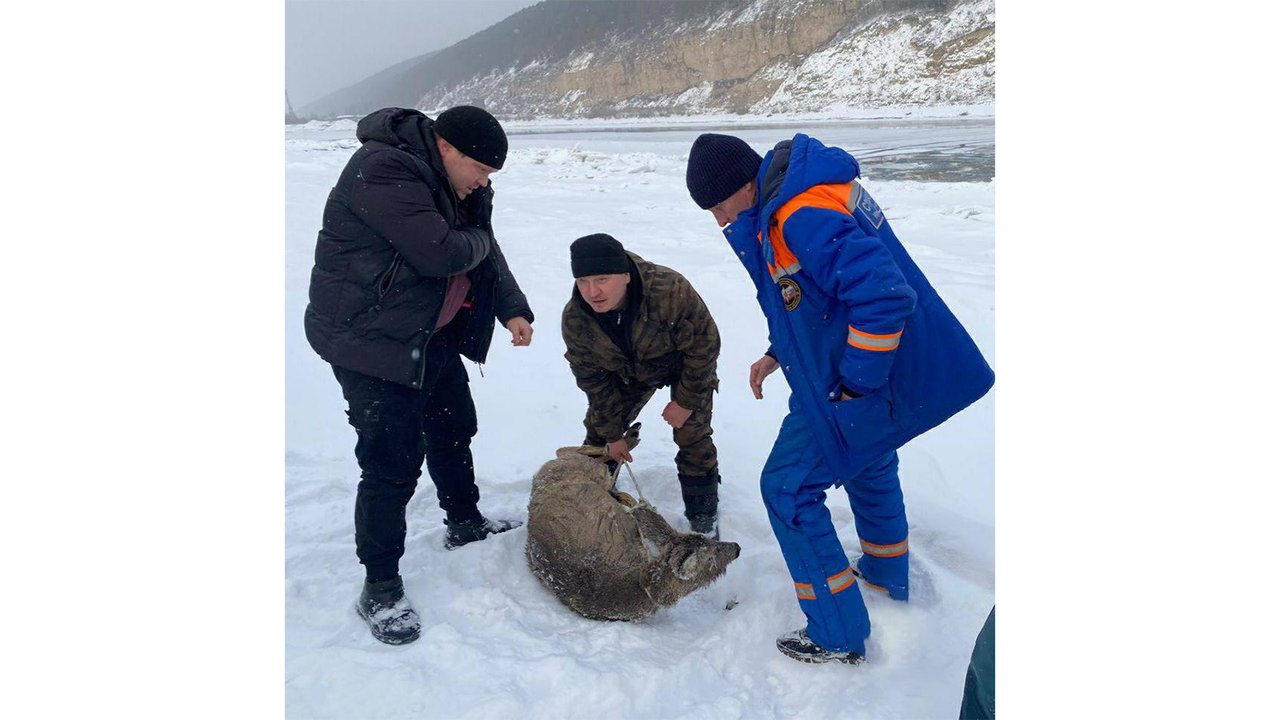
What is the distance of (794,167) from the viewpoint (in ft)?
6.68

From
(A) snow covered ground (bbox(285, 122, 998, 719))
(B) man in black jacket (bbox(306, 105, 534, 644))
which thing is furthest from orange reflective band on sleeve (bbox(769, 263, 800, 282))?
(B) man in black jacket (bbox(306, 105, 534, 644))

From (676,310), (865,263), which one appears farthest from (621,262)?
(865,263)

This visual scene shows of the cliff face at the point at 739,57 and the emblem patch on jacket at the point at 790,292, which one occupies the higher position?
the cliff face at the point at 739,57

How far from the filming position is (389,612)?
2.60 meters

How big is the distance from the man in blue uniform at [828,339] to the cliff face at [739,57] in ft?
48.3

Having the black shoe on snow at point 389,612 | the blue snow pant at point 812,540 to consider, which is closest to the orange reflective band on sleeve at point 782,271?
the blue snow pant at point 812,540

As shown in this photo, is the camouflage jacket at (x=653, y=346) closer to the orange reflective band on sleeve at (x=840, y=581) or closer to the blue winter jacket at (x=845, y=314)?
the blue winter jacket at (x=845, y=314)

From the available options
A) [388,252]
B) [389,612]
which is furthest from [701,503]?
[388,252]

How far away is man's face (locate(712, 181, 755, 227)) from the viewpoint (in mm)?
2229

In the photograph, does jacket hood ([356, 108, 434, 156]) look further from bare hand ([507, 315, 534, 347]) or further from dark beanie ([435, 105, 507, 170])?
bare hand ([507, 315, 534, 347])

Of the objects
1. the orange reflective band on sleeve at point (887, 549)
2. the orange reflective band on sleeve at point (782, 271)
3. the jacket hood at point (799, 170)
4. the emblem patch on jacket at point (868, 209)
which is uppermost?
the jacket hood at point (799, 170)

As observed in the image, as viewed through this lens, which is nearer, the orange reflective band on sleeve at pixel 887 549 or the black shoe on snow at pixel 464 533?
the orange reflective band on sleeve at pixel 887 549

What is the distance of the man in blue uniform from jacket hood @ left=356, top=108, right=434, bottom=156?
2.95 feet

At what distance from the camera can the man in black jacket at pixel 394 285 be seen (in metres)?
2.28
